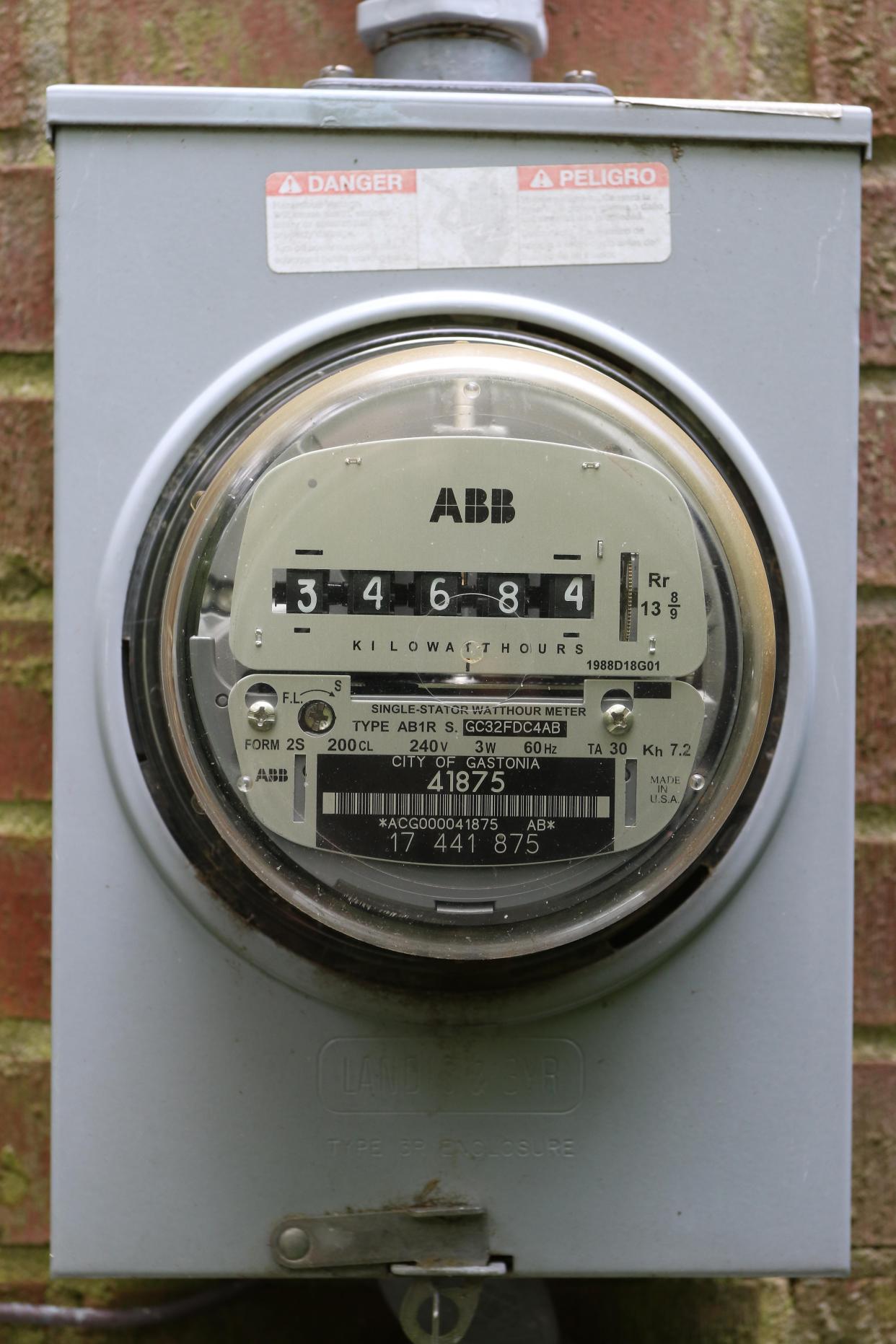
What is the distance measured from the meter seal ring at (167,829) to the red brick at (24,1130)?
0.22m

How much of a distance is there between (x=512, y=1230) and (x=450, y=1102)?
0.06 metres

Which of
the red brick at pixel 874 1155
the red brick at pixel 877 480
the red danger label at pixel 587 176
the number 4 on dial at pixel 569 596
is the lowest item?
the red brick at pixel 874 1155

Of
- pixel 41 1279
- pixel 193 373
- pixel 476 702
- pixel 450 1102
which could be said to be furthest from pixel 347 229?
pixel 41 1279

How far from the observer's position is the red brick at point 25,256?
594 millimetres

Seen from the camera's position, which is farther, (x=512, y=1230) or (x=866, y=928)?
(x=866, y=928)

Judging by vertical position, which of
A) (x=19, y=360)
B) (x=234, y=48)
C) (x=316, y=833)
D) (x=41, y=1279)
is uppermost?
(x=234, y=48)

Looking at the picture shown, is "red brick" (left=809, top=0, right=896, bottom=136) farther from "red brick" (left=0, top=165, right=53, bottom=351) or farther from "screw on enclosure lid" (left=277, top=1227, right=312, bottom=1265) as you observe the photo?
"screw on enclosure lid" (left=277, top=1227, right=312, bottom=1265)

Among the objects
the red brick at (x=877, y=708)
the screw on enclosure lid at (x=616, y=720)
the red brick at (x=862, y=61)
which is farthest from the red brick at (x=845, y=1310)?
the red brick at (x=862, y=61)

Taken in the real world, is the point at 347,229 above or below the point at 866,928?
above

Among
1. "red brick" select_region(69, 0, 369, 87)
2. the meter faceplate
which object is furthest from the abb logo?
"red brick" select_region(69, 0, 369, 87)

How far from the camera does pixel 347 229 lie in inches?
18.3

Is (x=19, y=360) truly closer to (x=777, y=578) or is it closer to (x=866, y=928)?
(x=777, y=578)

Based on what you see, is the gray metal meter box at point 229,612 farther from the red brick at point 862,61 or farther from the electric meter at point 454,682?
the red brick at point 862,61

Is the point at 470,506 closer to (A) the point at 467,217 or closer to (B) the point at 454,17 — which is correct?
(A) the point at 467,217
